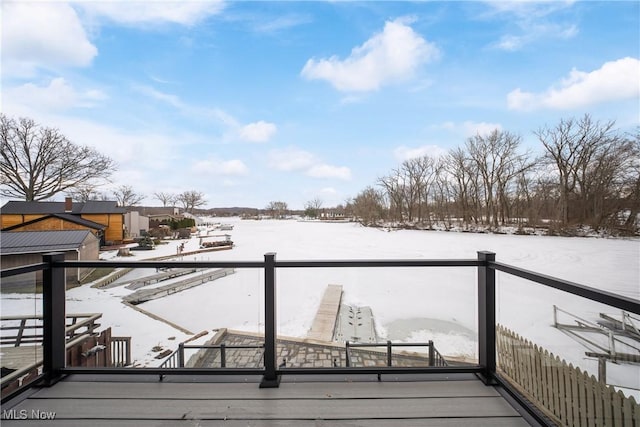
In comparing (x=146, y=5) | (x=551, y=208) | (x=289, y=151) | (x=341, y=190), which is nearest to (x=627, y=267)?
(x=551, y=208)

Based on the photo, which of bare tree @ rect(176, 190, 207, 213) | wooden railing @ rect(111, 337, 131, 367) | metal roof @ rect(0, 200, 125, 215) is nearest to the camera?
wooden railing @ rect(111, 337, 131, 367)

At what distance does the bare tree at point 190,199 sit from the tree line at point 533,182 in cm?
3614

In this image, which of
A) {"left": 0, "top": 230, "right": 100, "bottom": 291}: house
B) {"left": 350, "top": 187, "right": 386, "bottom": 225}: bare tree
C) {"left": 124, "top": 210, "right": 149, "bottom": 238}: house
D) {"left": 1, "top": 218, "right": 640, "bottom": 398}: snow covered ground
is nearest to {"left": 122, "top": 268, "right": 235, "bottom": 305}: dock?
{"left": 1, "top": 218, "right": 640, "bottom": 398}: snow covered ground

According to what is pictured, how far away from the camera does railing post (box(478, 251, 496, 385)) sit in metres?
1.71

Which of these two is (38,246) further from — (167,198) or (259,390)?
(167,198)

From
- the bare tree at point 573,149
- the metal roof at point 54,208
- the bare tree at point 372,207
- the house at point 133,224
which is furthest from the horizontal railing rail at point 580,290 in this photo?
the bare tree at point 372,207

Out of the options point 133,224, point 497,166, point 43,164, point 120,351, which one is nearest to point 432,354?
point 120,351

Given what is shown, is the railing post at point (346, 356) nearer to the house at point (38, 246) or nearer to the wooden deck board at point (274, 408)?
the wooden deck board at point (274, 408)

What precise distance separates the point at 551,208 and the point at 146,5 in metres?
27.3

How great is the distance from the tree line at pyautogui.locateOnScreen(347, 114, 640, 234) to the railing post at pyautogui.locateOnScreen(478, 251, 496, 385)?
24.2m

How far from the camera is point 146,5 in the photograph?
221 inches

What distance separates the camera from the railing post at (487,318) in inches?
67.5

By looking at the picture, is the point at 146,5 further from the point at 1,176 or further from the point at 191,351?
the point at 1,176

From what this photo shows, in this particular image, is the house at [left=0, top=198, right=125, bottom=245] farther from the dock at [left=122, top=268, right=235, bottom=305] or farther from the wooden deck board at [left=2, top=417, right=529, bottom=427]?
the wooden deck board at [left=2, top=417, right=529, bottom=427]
